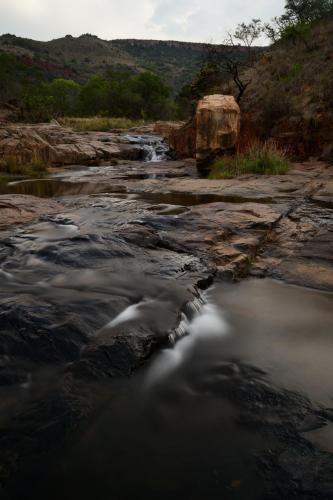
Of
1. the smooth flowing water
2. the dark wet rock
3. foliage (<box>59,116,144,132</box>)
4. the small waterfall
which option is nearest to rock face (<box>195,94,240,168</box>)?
the small waterfall

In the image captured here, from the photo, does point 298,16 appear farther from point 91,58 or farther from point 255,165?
point 91,58

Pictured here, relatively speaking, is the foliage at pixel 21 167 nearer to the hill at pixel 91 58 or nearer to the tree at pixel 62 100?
the tree at pixel 62 100

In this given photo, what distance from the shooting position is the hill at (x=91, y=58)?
6706 centimetres

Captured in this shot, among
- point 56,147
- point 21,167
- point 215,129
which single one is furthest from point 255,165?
point 56,147

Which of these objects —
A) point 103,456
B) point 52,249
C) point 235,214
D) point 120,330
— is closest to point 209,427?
point 103,456

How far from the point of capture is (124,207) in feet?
21.4

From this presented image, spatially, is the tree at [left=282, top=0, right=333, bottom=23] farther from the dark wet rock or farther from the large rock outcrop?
the dark wet rock

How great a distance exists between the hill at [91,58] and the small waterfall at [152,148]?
144ft

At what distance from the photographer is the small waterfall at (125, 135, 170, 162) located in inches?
766

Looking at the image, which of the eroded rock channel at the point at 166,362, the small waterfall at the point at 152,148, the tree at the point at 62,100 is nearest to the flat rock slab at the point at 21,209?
the eroded rock channel at the point at 166,362

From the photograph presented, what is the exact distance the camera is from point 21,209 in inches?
238

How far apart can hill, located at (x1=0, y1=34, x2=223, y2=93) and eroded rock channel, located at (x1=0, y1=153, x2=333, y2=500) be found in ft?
206

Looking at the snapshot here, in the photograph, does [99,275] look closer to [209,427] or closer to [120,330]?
[120,330]

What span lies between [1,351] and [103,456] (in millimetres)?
981
